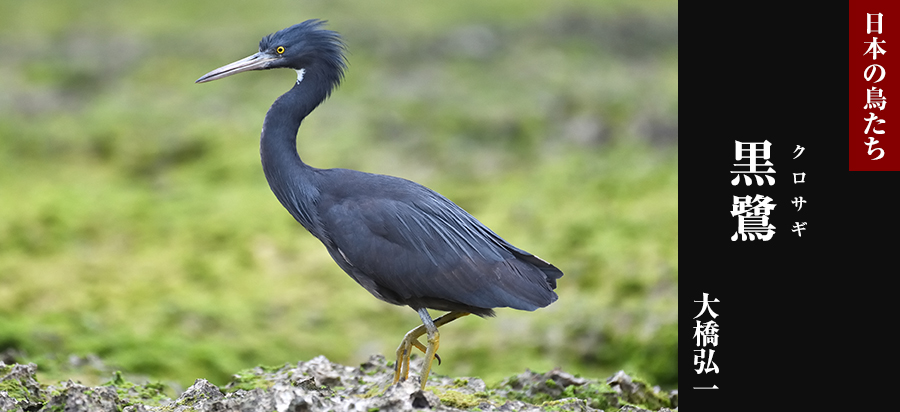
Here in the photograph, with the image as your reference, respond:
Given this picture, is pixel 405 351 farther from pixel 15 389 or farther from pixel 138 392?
pixel 15 389

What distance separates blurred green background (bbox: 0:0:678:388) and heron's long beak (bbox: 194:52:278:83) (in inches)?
176

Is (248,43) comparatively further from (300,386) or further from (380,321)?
(300,386)

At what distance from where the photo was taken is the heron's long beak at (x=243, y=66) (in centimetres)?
770

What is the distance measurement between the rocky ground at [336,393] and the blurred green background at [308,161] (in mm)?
2501

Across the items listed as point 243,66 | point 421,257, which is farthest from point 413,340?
point 243,66

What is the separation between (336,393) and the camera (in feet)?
25.3

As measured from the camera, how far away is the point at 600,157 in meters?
21.1

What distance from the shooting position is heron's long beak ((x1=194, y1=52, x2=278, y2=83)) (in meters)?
7.70

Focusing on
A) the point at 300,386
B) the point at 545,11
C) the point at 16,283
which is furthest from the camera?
the point at 545,11

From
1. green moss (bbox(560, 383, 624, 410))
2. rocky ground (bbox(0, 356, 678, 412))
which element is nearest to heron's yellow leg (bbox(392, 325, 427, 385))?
rocky ground (bbox(0, 356, 678, 412))

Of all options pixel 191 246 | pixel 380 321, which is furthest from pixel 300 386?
pixel 191 246

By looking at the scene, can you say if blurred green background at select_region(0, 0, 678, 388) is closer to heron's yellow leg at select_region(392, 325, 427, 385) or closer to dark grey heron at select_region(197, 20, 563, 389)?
heron's yellow leg at select_region(392, 325, 427, 385)

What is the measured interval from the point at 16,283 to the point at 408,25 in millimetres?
23224

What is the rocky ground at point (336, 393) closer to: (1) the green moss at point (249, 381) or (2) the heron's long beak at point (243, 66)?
(1) the green moss at point (249, 381)
